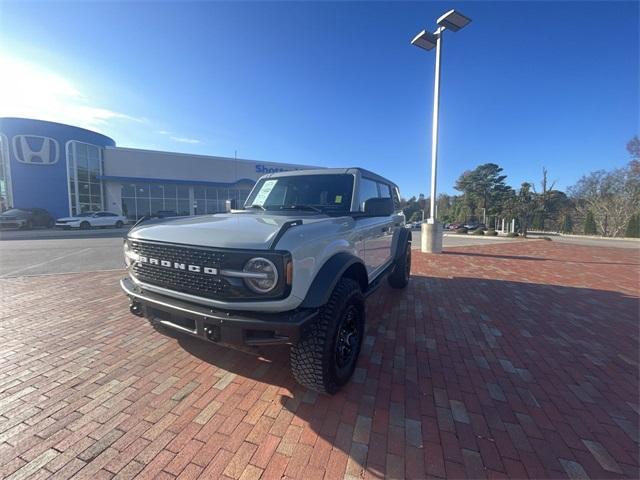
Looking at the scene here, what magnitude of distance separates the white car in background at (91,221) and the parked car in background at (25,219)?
1870 mm

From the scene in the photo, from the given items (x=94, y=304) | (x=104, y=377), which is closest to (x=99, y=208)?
(x=94, y=304)

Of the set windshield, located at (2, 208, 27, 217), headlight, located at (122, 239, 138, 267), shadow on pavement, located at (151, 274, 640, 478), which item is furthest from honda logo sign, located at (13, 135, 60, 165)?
shadow on pavement, located at (151, 274, 640, 478)

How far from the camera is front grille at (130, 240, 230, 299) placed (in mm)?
1992

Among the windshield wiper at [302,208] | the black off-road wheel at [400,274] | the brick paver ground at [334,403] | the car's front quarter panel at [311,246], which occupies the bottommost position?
the brick paver ground at [334,403]

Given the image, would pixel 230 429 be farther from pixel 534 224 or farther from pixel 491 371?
pixel 534 224

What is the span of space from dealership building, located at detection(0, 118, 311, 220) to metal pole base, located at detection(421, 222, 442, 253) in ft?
50.8

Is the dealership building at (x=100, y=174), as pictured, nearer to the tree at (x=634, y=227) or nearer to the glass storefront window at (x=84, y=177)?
the glass storefront window at (x=84, y=177)

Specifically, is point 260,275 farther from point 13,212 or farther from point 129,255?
point 13,212

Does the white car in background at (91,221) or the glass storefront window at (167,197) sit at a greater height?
the glass storefront window at (167,197)

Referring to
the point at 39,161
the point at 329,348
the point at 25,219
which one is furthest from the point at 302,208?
the point at 39,161

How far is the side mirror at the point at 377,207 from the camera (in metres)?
2.96

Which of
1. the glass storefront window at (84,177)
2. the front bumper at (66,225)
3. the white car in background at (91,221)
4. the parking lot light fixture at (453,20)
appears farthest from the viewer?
the glass storefront window at (84,177)

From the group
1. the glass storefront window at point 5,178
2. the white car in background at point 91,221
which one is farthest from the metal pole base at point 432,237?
the glass storefront window at point 5,178

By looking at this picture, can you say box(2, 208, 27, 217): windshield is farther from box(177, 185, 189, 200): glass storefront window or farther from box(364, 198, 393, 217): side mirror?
box(364, 198, 393, 217): side mirror
